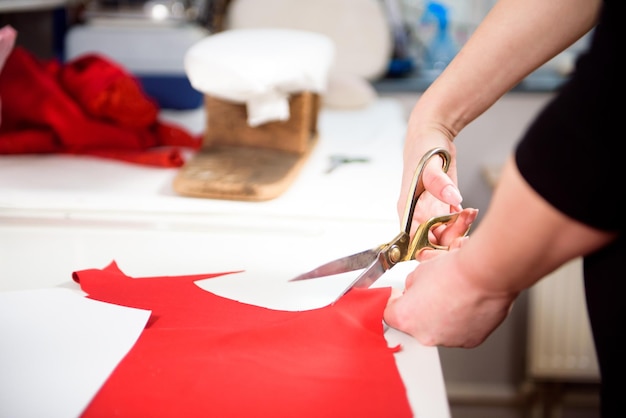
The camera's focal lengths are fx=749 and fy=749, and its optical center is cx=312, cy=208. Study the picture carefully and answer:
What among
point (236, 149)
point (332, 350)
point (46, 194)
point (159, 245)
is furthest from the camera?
point (236, 149)

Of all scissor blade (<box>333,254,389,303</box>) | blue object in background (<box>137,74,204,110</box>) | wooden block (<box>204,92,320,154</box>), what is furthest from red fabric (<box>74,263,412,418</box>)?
blue object in background (<box>137,74,204,110</box>)

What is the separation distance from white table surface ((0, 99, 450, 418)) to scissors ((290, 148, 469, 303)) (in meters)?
0.04

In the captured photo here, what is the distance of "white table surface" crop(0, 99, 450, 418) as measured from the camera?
32.1 inches

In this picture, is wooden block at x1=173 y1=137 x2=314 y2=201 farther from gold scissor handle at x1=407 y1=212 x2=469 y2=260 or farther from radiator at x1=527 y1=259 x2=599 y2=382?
radiator at x1=527 y1=259 x2=599 y2=382

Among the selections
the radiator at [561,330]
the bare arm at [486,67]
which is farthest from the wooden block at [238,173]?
the radiator at [561,330]

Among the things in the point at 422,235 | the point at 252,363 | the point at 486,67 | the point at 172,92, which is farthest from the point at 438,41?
the point at 252,363

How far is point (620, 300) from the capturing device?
494 millimetres

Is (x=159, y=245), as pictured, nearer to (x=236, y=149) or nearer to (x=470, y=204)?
(x=236, y=149)

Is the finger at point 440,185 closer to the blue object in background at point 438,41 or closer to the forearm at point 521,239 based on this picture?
the forearm at point 521,239

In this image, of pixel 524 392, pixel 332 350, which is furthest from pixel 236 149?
pixel 524 392

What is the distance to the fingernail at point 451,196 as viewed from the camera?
72 centimetres

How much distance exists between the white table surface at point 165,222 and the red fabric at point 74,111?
0.09 feet

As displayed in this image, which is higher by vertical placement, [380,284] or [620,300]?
[620,300]

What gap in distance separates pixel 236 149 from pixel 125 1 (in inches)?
29.9
